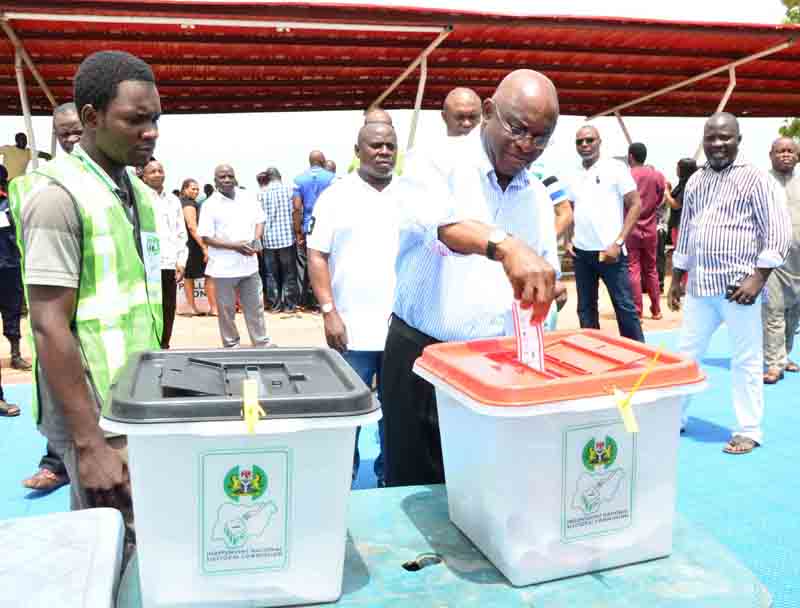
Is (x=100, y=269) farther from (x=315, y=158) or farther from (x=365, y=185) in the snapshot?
(x=315, y=158)

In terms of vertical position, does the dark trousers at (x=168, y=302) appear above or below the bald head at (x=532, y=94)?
below

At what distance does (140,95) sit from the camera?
1766 mm

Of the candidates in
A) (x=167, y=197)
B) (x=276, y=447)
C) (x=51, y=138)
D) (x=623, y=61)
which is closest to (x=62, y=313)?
(x=276, y=447)

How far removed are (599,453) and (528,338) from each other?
0.81 feet

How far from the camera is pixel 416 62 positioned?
7.62 metres

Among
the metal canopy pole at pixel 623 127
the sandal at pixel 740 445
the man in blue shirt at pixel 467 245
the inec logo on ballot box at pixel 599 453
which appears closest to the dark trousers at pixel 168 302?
the man in blue shirt at pixel 467 245

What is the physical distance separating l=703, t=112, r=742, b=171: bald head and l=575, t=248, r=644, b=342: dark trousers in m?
1.49

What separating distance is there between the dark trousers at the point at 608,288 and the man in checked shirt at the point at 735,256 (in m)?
1.07

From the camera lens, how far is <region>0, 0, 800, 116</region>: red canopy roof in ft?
20.9

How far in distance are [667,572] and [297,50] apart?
7.01 m

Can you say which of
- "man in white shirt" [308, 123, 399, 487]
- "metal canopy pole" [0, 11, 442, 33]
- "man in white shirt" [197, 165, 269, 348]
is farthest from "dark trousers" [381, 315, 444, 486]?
"metal canopy pole" [0, 11, 442, 33]

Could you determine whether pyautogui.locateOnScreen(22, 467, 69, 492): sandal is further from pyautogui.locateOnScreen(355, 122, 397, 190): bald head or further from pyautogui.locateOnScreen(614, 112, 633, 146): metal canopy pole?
pyautogui.locateOnScreen(614, 112, 633, 146): metal canopy pole

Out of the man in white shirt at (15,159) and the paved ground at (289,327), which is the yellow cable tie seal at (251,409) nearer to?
the paved ground at (289,327)

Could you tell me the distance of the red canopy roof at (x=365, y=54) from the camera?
6.37m
